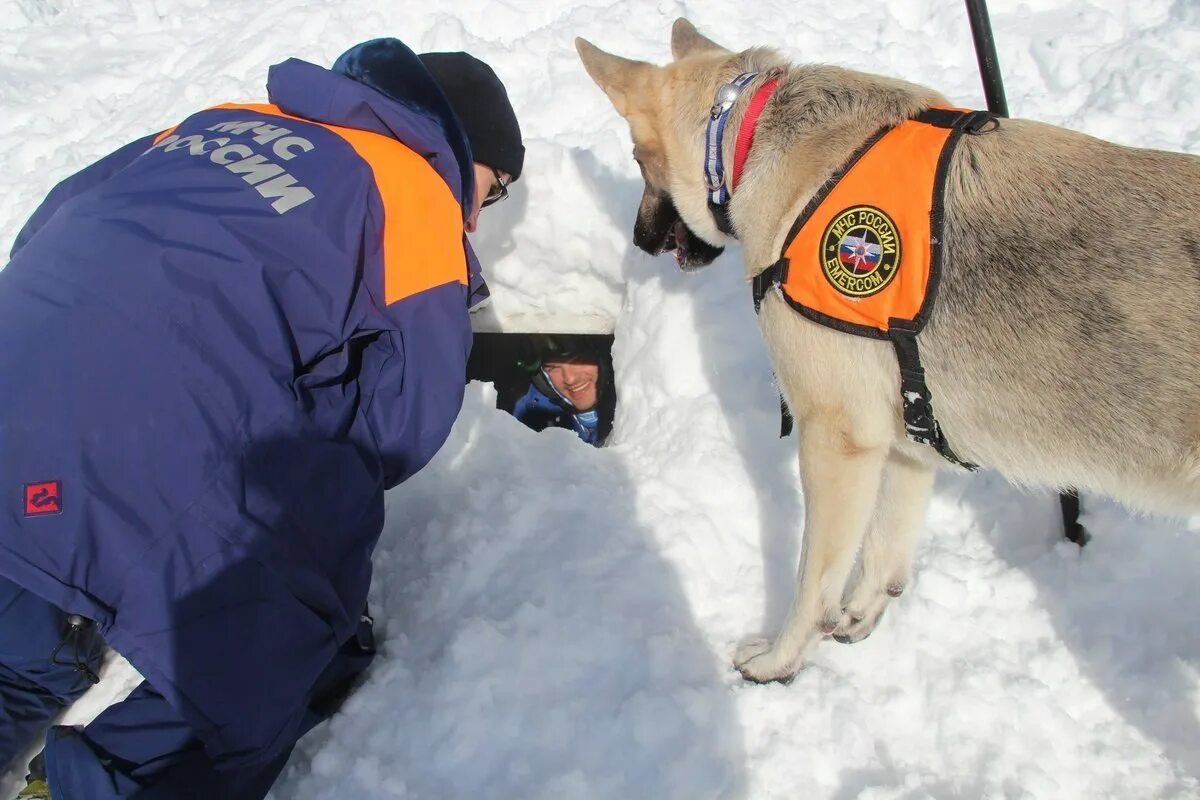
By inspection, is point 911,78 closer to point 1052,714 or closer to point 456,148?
point 456,148

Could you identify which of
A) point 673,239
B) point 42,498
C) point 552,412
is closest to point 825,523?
point 673,239

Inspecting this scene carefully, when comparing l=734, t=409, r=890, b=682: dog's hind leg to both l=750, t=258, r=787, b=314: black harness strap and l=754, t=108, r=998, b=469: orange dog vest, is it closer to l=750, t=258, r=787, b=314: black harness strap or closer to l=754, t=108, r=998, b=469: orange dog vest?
l=754, t=108, r=998, b=469: orange dog vest

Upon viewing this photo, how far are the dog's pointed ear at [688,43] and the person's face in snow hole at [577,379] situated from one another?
2292 millimetres

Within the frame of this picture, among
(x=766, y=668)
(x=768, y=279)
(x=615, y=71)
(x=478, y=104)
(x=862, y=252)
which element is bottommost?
(x=766, y=668)

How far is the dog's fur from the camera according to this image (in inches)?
67.2

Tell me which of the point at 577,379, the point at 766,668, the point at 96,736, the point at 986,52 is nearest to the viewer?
the point at 96,736

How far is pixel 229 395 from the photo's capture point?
1822mm

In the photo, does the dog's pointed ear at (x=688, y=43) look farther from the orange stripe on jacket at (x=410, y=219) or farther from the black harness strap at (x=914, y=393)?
the black harness strap at (x=914, y=393)

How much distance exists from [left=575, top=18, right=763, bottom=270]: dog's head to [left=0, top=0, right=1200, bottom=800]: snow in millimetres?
953

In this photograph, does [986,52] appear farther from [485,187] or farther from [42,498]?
[42,498]

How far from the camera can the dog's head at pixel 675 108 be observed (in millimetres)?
2391

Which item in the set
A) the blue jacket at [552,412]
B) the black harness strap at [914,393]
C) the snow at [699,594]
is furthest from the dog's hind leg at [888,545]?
the blue jacket at [552,412]

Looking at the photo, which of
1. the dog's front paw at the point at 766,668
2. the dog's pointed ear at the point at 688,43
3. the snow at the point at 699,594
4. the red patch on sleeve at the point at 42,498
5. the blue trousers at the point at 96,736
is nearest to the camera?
the red patch on sleeve at the point at 42,498

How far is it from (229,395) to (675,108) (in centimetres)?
154
